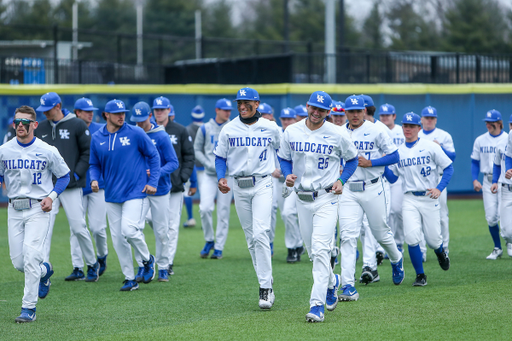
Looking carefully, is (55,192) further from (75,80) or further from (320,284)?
(75,80)

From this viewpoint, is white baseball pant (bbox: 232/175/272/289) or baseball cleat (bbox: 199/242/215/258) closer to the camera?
white baseball pant (bbox: 232/175/272/289)

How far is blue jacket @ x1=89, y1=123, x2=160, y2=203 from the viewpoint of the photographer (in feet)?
26.1

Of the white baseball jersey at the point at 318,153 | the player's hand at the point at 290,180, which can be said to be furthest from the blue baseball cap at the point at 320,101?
the player's hand at the point at 290,180

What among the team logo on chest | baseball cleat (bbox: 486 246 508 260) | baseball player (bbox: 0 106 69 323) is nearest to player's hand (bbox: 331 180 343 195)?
baseball player (bbox: 0 106 69 323)

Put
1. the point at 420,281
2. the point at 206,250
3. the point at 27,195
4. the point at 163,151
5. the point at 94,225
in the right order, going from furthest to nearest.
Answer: the point at 206,250, the point at 94,225, the point at 163,151, the point at 420,281, the point at 27,195

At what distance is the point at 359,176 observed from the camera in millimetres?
7559

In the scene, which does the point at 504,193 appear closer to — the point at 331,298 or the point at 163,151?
the point at 331,298

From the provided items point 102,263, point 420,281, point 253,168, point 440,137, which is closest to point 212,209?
point 102,263

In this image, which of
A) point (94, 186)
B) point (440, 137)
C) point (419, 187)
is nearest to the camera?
point (94, 186)

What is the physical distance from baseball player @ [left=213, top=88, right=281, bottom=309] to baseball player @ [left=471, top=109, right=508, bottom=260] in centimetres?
461

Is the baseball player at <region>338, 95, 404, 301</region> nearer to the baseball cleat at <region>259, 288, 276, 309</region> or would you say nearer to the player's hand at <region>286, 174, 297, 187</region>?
the baseball cleat at <region>259, 288, 276, 309</region>

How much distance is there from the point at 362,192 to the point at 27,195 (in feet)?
12.0

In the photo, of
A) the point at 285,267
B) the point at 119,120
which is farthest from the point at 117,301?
the point at 285,267

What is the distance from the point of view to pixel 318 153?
21.4ft
